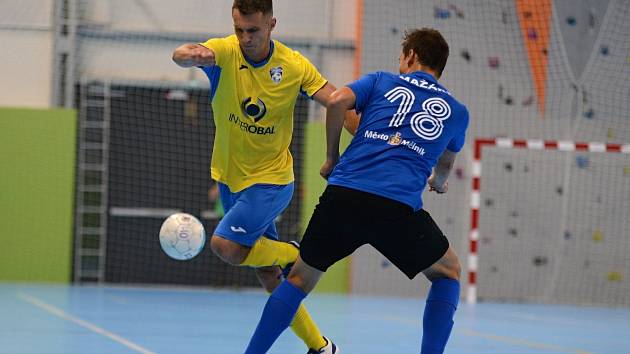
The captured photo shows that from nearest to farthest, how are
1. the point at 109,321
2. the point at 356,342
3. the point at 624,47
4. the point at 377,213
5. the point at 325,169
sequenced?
the point at 377,213, the point at 325,169, the point at 356,342, the point at 109,321, the point at 624,47

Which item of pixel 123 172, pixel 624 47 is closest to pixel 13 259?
pixel 123 172

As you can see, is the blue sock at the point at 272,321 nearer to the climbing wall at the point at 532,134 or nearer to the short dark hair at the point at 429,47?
the short dark hair at the point at 429,47

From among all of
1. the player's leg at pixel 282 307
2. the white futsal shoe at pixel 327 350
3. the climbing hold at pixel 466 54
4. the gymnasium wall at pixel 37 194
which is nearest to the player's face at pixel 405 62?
the player's leg at pixel 282 307

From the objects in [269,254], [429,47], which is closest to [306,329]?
[269,254]

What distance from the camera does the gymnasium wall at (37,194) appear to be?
14.6 meters

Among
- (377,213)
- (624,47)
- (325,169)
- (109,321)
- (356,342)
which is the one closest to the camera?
(377,213)

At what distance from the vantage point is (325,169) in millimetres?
4930

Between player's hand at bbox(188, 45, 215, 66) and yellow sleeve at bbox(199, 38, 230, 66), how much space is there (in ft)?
0.21

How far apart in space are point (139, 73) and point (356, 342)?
8.33m

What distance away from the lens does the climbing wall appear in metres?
14.6

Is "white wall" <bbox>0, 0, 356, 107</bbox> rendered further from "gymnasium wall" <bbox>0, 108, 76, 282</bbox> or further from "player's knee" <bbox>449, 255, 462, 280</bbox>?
"player's knee" <bbox>449, 255, 462, 280</bbox>

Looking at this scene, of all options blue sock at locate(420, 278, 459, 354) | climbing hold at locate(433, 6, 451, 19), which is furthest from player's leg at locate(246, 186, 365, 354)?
climbing hold at locate(433, 6, 451, 19)

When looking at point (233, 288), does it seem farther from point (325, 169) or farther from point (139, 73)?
point (325, 169)

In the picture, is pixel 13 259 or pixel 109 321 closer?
pixel 109 321
